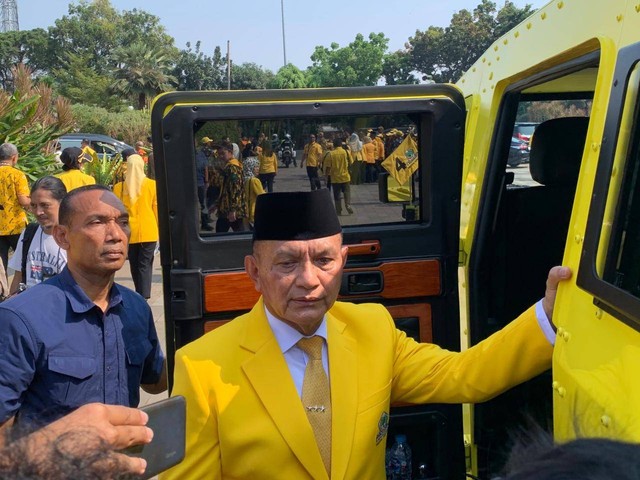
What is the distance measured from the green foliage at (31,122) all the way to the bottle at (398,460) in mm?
9293

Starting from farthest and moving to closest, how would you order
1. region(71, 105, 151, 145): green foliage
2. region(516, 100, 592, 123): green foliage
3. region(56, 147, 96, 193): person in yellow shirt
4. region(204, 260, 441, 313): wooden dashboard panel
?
region(71, 105, 151, 145): green foliage
region(56, 147, 96, 193): person in yellow shirt
region(516, 100, 592, 123): green foliage
region(204, 260, 441, 313): wooden dashboard panel

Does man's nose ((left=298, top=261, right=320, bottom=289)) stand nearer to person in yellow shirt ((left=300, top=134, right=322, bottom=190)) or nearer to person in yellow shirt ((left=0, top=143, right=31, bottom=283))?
person in yellow shirt ((left=300, top=134, right=322, bottom=190))

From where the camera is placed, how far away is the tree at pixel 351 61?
6544 centimetres

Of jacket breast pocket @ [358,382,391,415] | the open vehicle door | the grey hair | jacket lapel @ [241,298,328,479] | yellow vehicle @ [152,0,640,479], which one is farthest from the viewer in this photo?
the grey hair

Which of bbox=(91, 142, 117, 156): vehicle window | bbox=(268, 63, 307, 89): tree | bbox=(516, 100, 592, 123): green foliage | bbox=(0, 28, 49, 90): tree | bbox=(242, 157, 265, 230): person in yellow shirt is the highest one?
bbox=(0, 28, 49, 90): tree

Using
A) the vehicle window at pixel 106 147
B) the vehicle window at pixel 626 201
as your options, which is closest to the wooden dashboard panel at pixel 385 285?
the vehicle window at pixel 626 201

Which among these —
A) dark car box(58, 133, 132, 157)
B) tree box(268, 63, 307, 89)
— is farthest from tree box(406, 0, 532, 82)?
dark car box(58, 133, 132, 157)

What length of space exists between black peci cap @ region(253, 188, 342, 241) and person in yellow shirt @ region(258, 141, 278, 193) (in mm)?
701

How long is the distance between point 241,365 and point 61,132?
12166mm

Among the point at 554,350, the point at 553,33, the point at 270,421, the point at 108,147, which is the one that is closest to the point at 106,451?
the point at 270,421

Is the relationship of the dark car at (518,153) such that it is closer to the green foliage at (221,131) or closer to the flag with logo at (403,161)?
the flag with logo at (403,161)

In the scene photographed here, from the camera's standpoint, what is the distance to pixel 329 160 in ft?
8.52

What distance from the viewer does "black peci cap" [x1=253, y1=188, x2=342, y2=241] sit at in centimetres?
186

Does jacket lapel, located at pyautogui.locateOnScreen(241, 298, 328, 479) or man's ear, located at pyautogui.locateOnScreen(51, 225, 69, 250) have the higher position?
man's ear, located at pyautogui.locateOnScreen(51, 225, 69, 250)
